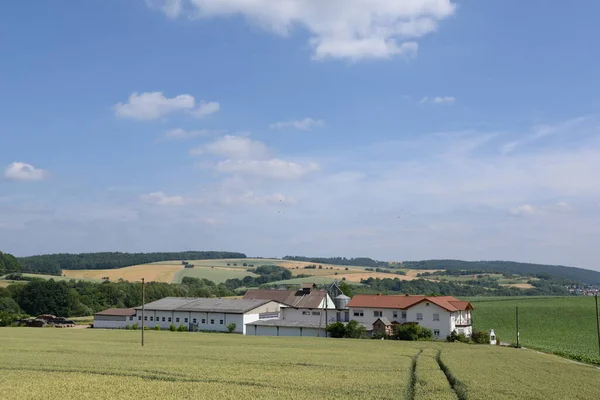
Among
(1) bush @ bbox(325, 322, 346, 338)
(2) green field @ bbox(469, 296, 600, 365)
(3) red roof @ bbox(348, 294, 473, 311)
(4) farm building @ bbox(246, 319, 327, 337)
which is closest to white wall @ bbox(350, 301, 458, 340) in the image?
(3) red roof @ bbox(348, 294, 473, 311)

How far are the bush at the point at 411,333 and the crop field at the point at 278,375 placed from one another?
21.0 metres

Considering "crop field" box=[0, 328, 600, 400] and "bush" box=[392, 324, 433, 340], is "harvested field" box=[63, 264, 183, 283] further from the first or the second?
"crop field" box=[0, 328, 600, 400]

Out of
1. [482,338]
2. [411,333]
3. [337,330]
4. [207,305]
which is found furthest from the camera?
[207,305]

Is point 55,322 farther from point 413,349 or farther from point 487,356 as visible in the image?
point 487,356

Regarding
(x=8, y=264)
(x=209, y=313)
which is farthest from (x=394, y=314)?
(x=8, y=264)

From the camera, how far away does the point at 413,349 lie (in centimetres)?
5253

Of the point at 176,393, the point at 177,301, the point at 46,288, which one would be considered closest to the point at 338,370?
the point at 176,393

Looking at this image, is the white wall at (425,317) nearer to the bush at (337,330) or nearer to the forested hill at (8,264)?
the bush at (337,330)

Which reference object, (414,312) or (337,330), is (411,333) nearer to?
(414,312)

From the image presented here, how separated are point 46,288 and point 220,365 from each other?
95064 mm

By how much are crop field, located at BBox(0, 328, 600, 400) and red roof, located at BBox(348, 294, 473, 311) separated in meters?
27.3

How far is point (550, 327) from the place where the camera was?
90.8 metres

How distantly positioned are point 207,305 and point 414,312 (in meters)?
32.9

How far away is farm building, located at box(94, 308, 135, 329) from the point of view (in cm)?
8662
